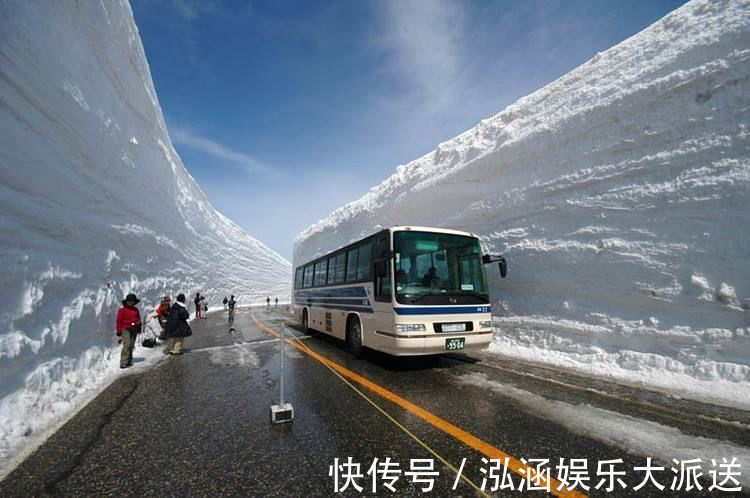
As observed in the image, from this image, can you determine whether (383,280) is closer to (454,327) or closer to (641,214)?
(454,327)

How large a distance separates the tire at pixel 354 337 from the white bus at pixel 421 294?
0.08ft

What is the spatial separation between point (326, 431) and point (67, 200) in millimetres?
8900

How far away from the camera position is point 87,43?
10.7 meters

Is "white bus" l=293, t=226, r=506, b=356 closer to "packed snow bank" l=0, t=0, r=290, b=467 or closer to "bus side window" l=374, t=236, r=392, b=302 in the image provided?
"bus side window" l=374, t=236, r=392, b=302

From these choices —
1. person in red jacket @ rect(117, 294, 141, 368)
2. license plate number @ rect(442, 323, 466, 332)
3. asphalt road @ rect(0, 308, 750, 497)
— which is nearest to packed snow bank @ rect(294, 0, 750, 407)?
asphalt road @ rect(0, 308, 750, 497)

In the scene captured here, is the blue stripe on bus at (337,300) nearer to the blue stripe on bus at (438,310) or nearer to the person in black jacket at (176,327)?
the blue stripe on bus at (438,310)

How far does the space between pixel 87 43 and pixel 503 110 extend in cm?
1575

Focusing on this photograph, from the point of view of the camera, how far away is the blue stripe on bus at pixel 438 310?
20.5ft

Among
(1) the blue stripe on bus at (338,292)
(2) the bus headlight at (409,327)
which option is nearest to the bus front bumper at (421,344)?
(2) the bus headlight at (409,327)

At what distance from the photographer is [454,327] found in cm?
646

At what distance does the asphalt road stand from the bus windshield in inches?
60.2

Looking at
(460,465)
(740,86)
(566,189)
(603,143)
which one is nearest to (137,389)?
(460,465)

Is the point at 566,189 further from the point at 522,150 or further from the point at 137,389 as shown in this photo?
the point at 137,389

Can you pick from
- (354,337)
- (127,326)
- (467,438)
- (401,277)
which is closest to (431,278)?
(401,277)
